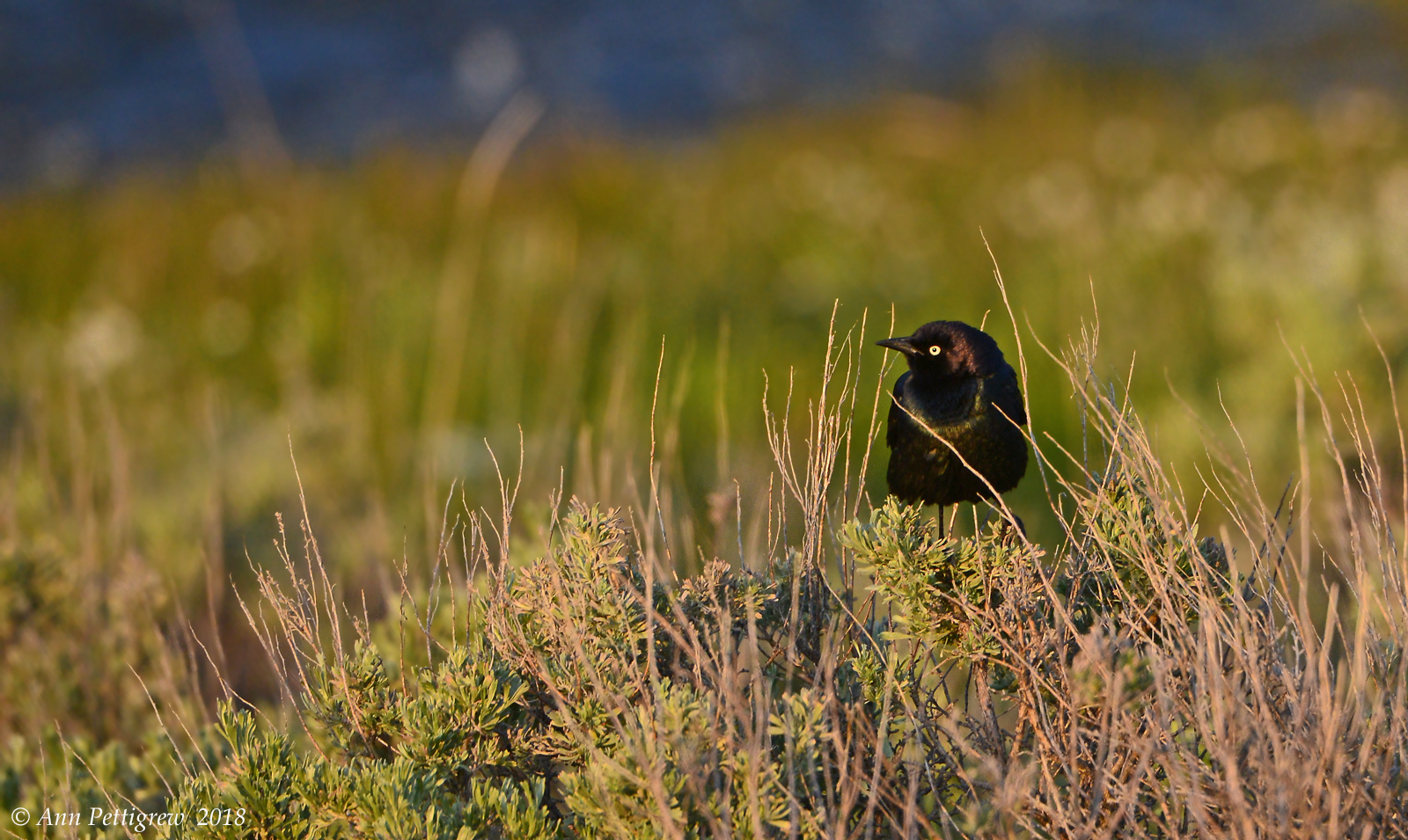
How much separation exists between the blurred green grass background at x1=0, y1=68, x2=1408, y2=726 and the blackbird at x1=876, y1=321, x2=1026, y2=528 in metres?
0.61

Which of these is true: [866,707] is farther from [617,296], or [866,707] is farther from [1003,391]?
[617,296]

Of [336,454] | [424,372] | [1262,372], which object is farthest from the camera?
[424,372]

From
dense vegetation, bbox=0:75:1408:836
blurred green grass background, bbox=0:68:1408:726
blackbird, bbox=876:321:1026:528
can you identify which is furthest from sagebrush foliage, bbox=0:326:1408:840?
blurred green grass background, bbox=0:68:1408:726

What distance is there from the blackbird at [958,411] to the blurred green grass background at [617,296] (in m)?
0.61

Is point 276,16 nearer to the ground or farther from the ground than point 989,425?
farther from the ground

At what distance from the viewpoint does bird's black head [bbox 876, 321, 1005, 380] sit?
188 centimetres

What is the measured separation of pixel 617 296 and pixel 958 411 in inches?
152

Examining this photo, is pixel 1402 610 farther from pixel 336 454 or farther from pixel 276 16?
pixel 276 16

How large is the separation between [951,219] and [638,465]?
3489mm

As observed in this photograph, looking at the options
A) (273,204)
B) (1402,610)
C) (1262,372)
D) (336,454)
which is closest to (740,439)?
(336,454)

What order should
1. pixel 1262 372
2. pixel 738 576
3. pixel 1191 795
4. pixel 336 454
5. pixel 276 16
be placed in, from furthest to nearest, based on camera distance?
pixel 276 16, pixel 336 454, pixel 1262 372, pixel 738 576, pixel 1191 795

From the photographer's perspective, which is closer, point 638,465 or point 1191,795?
point 1191,795

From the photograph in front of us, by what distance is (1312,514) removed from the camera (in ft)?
12.8

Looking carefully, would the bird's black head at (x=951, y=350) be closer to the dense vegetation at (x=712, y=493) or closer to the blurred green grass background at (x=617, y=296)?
the dense vegetation at (x=712, y=493)
